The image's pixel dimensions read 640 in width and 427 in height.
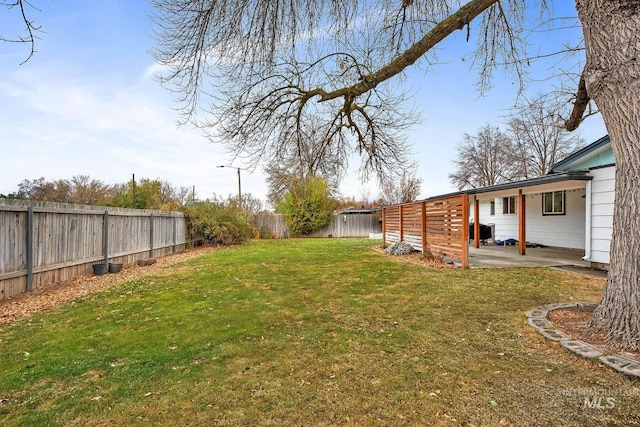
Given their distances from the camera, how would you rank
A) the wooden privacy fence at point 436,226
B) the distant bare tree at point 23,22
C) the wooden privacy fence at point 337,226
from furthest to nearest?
1. the wooden privacy fence at point 337,226
2. the wooden privacy fence at point 436,226
3. the distant bare tree at point 23,22

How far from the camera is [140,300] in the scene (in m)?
5.20

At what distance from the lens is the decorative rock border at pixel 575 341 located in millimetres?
2516

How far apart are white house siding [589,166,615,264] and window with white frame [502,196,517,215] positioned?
5.98 m

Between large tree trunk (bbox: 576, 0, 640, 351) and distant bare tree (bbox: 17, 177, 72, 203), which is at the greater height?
distant bare tree (bbox: 17, 177, 72, 203)

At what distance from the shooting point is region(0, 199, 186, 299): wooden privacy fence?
17.5ft

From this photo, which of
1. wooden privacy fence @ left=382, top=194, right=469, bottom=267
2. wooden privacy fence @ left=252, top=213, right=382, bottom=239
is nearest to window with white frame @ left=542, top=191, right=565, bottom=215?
wooden privacy fence @ left=382, top=194, right=469, bottom=267

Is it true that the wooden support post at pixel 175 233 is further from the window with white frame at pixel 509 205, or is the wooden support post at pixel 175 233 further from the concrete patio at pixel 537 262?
the window with white frame at pixel 509 205

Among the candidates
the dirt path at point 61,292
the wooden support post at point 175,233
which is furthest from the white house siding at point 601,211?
the wooden support post at point 175,233

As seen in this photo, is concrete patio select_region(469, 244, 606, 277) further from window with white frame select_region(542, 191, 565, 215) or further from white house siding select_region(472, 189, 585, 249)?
window with white frame select_region(542, 191, 565, 215)

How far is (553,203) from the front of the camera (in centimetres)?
1128

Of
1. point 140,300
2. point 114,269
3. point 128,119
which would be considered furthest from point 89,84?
point 140,300

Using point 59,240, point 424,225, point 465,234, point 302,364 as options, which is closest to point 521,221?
point 424,225

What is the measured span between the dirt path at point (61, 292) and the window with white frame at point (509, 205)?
1319 centimetres

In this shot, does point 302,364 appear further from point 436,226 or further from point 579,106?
point 436,226
